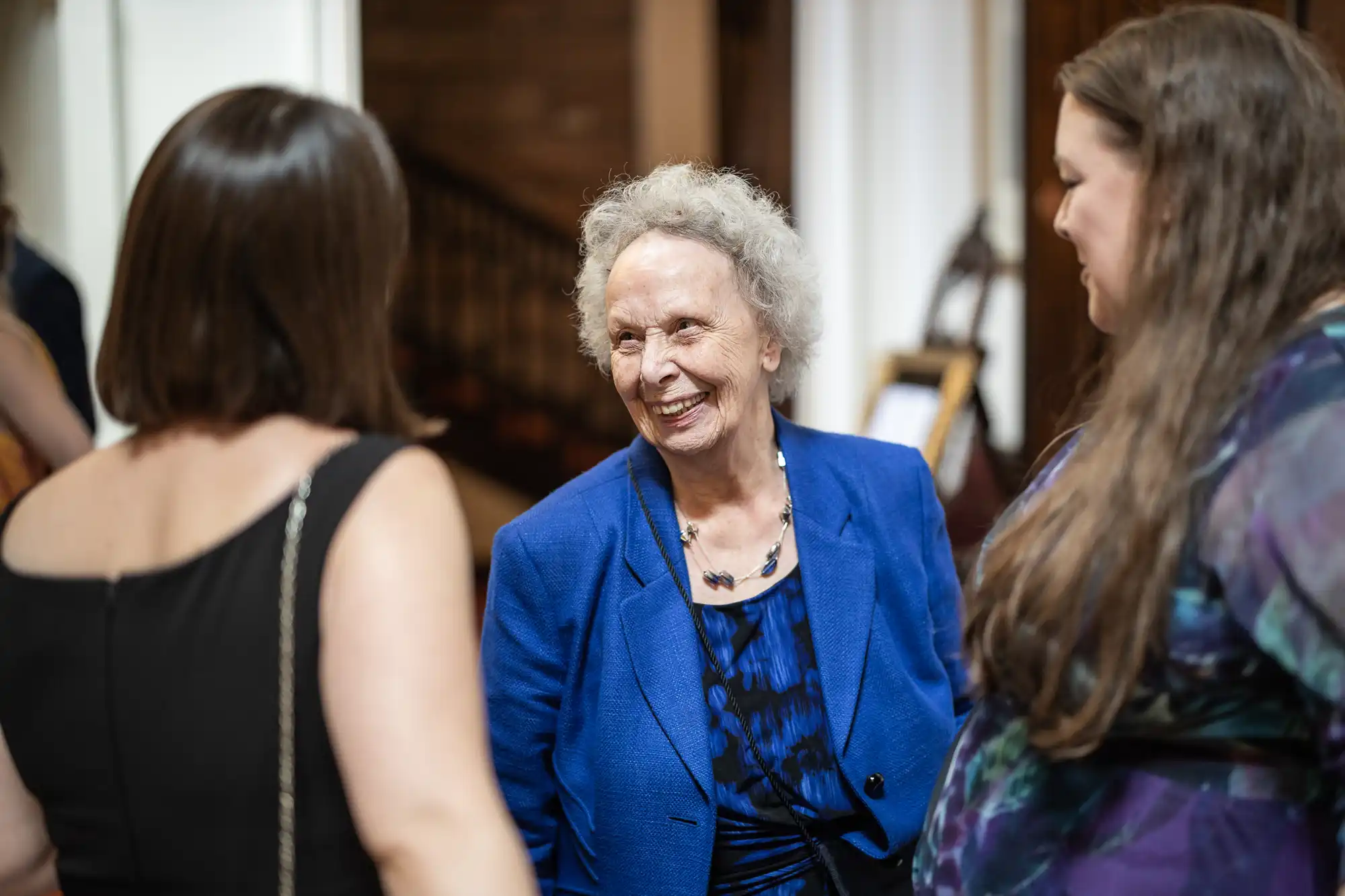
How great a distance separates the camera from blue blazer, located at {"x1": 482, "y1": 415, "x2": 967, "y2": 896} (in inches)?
75.9

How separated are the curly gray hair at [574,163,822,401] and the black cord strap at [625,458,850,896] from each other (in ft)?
1.27

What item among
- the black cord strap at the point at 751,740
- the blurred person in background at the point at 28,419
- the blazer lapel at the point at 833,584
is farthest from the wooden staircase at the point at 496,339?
the black cord strap at the point at 751,740

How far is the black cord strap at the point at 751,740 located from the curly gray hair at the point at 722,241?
0.39 metres

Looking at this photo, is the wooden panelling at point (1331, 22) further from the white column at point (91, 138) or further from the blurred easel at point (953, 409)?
the white column at point (91, 138)

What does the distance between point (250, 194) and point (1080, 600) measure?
0.79 metres

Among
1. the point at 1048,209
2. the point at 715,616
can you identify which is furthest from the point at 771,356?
the point at 1048,209

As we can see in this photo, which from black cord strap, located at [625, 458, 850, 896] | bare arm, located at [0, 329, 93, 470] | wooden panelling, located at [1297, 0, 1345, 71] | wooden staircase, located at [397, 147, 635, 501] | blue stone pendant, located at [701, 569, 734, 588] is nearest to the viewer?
black cord strap, located at [625, 458, 850, 896]

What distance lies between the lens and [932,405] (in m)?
4.04

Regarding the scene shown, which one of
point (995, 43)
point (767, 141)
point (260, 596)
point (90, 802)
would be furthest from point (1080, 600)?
point (995, 43)

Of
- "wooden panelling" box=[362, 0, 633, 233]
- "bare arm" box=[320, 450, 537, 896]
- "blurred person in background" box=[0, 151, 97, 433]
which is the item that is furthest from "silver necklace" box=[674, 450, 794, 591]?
"wooden panelling" box=[362, 0, 633, 233]

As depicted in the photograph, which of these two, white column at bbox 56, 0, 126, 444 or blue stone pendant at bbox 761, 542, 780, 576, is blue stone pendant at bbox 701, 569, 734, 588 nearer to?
blue stone pendant at bbox 761, 542, 780, 576

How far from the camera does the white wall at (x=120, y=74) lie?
396cm

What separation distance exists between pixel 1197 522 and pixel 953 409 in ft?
8.93

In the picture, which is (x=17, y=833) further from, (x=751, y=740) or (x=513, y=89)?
(x=513, y=89)
